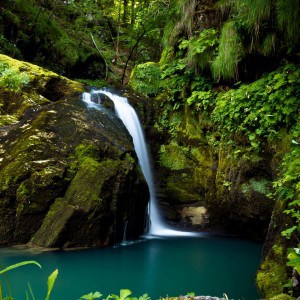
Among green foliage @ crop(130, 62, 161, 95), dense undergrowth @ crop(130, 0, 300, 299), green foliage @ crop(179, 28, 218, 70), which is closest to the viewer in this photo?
dense undergrowth @ crop(130, 0, 300, 299)

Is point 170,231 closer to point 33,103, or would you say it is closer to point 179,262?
point 179,262

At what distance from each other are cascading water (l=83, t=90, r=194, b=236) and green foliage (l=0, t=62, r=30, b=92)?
1419 mm

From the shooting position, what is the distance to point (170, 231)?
7.42 metres

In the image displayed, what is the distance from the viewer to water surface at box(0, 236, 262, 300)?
14.0 ft

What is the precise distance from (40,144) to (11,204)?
1153mm

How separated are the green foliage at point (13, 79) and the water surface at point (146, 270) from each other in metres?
3.87

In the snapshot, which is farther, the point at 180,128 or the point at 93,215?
the point at 180,128

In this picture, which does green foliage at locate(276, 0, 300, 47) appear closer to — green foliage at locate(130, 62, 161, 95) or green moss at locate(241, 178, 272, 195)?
green moss at locate(241, 178, 272, 195)

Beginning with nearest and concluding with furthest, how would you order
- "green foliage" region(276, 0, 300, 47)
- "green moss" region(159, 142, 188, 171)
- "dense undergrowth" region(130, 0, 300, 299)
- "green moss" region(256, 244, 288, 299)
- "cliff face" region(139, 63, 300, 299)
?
"green moss" region(256, 244, 288, 299) < "cliff face" region(139, 63, 300, 299) < "dense undergrowth" region(130, 0, 300, 299) < "green foliage" region(276, 0, 300, 47) < "green moss" region(159, 142, 188, 171)

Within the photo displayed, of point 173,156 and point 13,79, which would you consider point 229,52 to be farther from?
point 13,79

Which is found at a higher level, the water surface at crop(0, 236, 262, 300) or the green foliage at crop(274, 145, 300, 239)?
the green foliage at crop(274, 145, 300, 239)

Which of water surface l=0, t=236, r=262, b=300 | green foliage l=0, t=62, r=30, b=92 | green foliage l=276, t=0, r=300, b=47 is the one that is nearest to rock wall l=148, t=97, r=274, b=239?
water surface l=0, t=236, r=262, b=300

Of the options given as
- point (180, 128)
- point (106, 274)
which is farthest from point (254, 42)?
point (106, 274)

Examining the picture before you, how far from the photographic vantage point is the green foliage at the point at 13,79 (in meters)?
7.59
